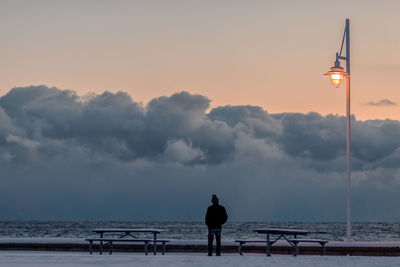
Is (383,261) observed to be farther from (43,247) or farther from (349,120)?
(43,247)

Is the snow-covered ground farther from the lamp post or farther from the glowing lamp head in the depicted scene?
the glowing lamp head

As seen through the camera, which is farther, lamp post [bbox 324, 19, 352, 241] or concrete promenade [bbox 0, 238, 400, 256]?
lamp post [bbox 324, 19, 352, 241]

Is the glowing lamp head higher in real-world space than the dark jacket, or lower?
higher

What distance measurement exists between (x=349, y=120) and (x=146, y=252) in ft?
28.0

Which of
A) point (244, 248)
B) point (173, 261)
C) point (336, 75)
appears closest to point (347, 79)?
point (336, 75)

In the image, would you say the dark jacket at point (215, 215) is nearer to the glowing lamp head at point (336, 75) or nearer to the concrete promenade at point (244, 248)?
the concrete promenade at point (244, 248)

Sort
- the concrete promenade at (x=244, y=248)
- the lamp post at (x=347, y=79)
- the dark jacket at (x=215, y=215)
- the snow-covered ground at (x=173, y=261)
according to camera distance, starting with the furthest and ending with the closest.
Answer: the lamp post at (x=347, y=79) → the concrete promenade at (x=244, y=248) → the dark jacket at (x=215, y=215) → the snow-covered ground at (x=173, y=261)

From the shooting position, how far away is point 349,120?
1035 inches

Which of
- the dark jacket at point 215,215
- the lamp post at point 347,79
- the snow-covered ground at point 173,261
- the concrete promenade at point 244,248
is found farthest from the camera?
the lamp post at point 347,79

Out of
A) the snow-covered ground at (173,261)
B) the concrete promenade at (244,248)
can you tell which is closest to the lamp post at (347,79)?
the concrete promenade at (244,248)

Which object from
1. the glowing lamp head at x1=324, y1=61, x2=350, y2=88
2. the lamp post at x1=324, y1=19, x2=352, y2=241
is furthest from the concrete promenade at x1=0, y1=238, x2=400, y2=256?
the glowing lamp head at x1=324, y1=61, x2=350, y2=88

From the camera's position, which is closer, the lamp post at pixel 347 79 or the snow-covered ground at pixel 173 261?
the snow-covered ground at pixel 173 261

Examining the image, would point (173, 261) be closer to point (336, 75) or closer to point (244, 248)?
point (244, 248)

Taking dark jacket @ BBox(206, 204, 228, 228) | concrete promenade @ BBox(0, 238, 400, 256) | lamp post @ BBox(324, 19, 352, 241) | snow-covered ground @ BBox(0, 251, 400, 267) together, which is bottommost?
snow-covered ground @ BBox(0, 251, 400, 267)
